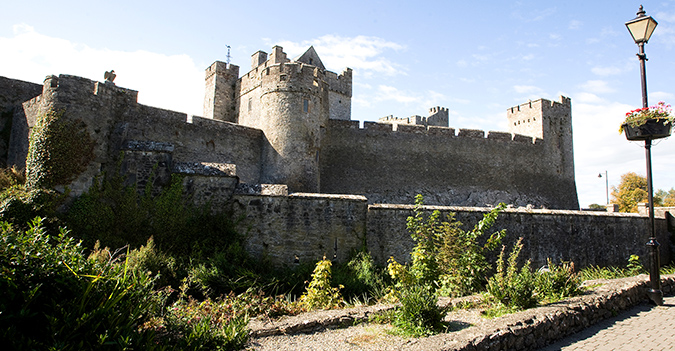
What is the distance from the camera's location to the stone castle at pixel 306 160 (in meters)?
11.1

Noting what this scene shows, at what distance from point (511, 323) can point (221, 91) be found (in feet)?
69.7

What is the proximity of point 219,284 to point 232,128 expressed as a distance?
9339mm

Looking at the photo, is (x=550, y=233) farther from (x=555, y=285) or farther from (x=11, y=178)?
(x=11, y=178)

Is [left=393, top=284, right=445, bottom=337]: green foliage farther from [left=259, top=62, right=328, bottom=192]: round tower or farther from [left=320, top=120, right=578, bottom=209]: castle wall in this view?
[left=320, top=120, right=578, bottom=209]: castle wall

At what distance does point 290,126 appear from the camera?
57.3 feet

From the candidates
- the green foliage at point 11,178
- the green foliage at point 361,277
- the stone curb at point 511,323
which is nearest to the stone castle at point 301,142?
the green foliage at point 11,178

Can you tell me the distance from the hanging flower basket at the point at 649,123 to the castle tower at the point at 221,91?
19.3 m

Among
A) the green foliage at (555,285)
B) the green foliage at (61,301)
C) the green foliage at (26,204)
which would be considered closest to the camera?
the green foliage at (61,301)

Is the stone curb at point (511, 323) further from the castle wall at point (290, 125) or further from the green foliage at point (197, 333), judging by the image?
the castle wall at point (290, 125)

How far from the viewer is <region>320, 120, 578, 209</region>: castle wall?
71.9 ft

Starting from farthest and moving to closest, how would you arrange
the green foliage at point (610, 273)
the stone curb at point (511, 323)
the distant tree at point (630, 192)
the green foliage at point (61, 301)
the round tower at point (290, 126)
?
the distant tree at point (630, 192)
the round tower at point (290, 126)
the green foliage at point (610, 273)
the stone curb at point (511, 323)
the green foliage at point (61, 301)

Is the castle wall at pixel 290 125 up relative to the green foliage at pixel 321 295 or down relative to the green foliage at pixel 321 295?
up

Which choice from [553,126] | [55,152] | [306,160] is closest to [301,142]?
[306,160]

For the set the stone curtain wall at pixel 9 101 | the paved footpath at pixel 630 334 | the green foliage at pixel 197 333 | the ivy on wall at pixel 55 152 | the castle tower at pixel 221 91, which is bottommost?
the paved footpath at pixel 630 334
